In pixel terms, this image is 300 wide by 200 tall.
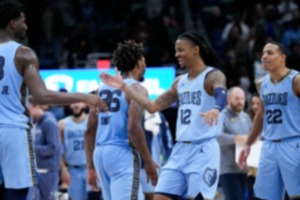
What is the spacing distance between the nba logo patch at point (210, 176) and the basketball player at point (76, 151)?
14.5 ft

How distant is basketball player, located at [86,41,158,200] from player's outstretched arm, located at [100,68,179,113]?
80 millimetres

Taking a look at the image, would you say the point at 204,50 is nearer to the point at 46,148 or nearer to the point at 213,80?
the point at 213,80

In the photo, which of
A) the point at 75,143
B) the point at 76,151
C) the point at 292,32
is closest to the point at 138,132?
the point at 76,151

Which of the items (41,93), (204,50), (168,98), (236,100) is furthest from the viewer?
(236,100)

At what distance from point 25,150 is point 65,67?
40.6 ft

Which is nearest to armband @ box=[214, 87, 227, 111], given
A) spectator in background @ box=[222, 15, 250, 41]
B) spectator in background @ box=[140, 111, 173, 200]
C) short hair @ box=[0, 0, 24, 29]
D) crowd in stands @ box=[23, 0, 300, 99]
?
short hair @ box=[0, 0, 24, 29]

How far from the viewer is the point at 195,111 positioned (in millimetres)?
8883

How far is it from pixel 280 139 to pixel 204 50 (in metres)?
1.14

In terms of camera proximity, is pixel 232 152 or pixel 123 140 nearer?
pixel 123 140

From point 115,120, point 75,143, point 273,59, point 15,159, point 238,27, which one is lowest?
point 75,143

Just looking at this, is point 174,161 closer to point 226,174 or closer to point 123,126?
point 123,126

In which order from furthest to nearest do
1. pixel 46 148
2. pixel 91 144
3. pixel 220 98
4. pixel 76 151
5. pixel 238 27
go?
pixel 238 27, pixel 76 151, pixel 46 148, pixel 91 144, pixel 220 98

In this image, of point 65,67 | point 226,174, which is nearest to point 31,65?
point 226,174

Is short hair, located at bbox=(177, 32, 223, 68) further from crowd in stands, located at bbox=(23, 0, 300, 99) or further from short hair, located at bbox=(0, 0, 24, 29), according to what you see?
crowd in stands, located at bbox=(23, 0, 300, 99)
